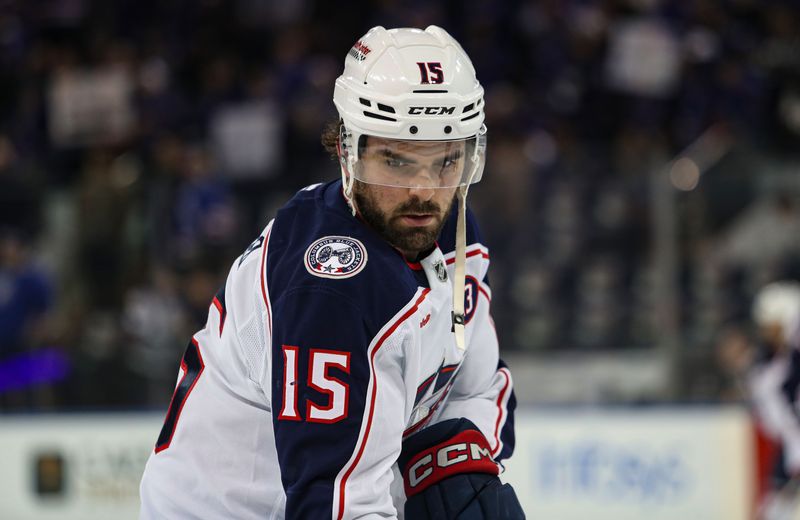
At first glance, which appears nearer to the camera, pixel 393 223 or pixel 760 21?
pixel 393 223

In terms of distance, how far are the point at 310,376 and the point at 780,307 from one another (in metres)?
5.08

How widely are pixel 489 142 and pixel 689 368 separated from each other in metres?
1.97

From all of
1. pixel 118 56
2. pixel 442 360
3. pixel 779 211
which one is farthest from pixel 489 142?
pixel 442 360

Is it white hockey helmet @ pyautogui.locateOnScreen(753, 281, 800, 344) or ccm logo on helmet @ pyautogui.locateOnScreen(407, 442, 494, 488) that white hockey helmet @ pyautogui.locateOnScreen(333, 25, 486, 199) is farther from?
white hockey helmet @ pyautogui.locateOnScreen(753, 281, 800, 344)

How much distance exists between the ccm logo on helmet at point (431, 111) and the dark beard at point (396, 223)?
0.14m

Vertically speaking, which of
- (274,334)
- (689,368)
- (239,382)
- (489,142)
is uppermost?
(274,334)

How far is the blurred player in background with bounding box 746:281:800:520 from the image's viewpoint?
654cm

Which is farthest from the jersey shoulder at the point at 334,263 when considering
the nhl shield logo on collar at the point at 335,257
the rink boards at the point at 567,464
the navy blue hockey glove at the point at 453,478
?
the rink boards at the point at 567,464

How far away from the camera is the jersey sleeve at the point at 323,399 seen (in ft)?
6.47

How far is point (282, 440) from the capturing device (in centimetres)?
199

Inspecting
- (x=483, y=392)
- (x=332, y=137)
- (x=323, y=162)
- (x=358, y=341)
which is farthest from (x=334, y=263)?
(x=323, y=162)

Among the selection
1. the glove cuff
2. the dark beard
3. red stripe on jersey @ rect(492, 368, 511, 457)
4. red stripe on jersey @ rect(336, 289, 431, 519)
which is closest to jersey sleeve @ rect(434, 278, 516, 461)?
red stripe on jersey @ rect(492, 368, 511, 457)

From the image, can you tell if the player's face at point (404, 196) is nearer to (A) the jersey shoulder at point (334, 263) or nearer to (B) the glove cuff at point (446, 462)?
(A) the jersey shoulder at point (334, 263)

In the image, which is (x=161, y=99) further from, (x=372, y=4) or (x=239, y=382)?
(x=239, y=382)
